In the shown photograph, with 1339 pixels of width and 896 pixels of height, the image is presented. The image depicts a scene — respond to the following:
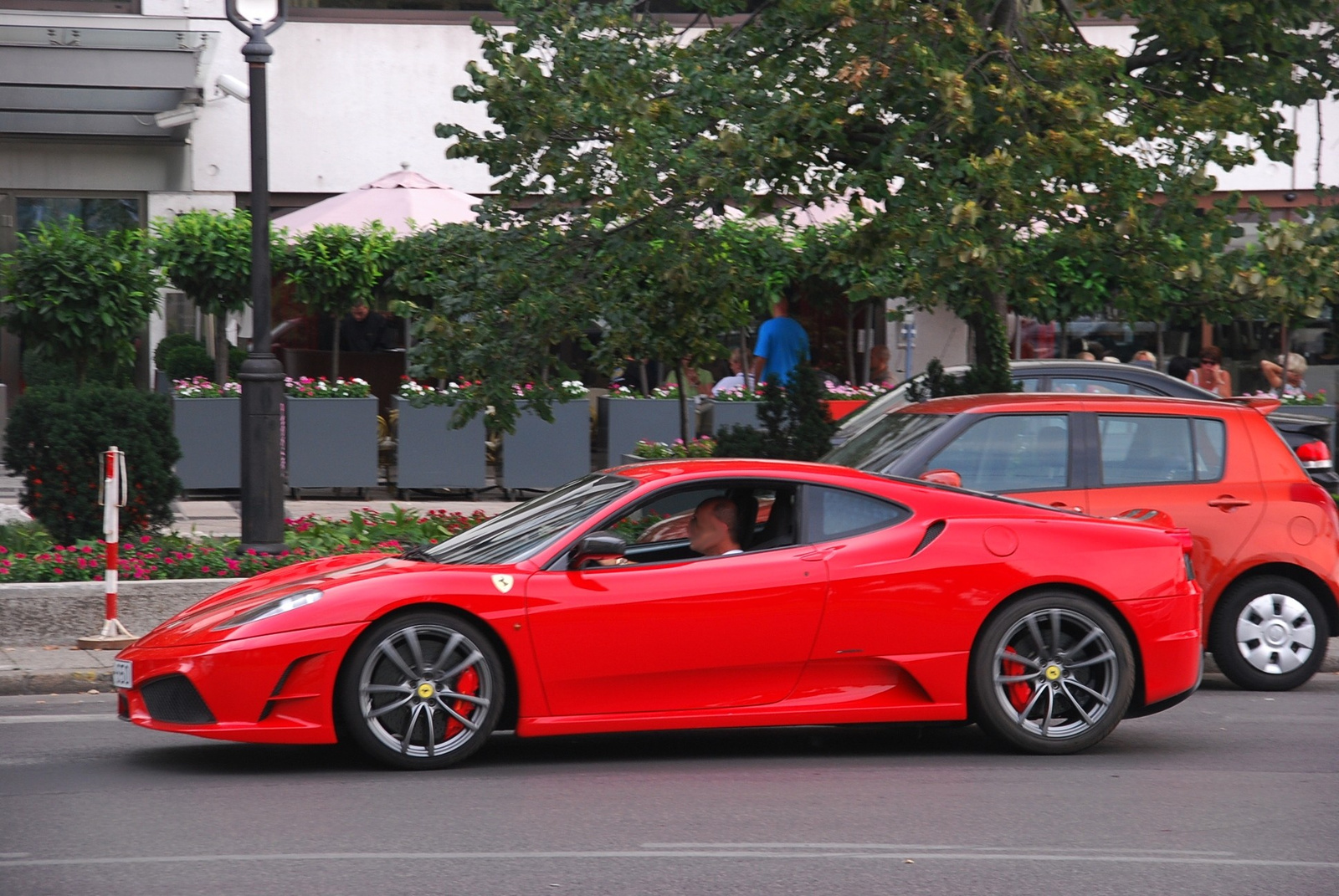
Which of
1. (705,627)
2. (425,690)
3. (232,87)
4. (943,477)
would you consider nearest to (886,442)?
(943,477)

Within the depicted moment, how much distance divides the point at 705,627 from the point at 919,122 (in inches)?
219

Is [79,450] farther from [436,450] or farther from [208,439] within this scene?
[436,450]

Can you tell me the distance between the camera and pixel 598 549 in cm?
668

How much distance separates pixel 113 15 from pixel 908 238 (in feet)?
42.6

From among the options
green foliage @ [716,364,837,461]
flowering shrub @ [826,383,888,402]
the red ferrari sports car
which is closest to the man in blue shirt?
flowering shrub @ [826,383,888,402]

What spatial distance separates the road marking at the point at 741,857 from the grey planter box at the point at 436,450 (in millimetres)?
10862

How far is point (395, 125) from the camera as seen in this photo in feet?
69.5

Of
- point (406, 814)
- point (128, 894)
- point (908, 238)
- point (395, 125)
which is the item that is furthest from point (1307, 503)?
point (395, 125)

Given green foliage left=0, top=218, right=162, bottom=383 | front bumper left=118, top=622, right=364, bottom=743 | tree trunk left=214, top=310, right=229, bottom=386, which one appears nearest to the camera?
front bumper left=118, top=622, right=364, bottom=743

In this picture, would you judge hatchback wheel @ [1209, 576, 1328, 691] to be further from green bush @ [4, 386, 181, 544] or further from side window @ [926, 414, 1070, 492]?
green bush @ [4, 386, 181, 544]

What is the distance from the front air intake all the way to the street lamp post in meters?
4.02

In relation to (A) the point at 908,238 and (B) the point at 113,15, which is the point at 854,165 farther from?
(B) the point at 113,15

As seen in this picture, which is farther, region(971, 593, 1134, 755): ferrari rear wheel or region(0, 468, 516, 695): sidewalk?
region(0, 468, 516, 695): sidewalk

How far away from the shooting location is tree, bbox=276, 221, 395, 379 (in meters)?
16.5
